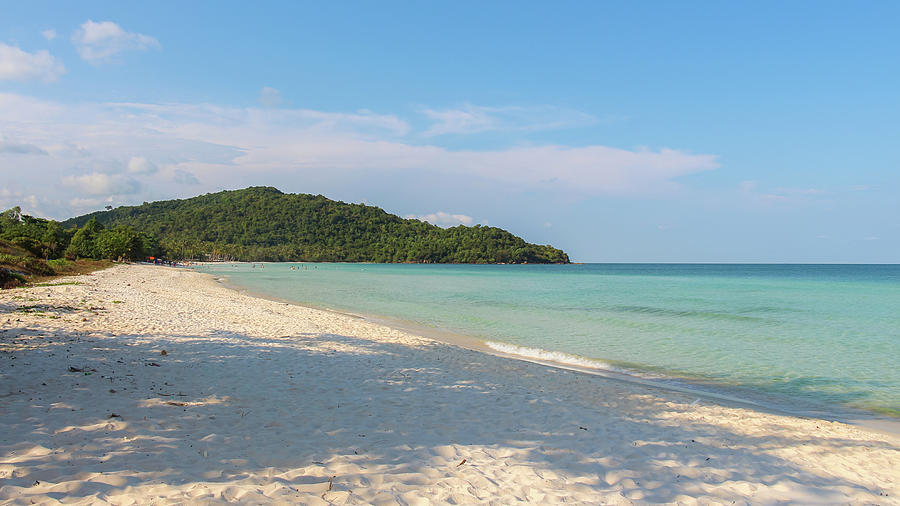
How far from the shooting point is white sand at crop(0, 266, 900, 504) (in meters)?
4.59

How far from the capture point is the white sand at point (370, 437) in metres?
4.59

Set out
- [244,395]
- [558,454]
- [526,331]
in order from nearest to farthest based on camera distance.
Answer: [558,454]
[244,395]
[526,331]

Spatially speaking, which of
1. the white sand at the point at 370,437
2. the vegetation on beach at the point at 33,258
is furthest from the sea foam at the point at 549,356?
the vegetation on beach at the point at 33,258

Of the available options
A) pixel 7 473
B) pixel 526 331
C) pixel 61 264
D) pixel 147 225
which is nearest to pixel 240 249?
pixel 147 225

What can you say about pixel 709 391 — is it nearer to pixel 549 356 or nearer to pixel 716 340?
pixel 549 356

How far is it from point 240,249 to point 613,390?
596ft

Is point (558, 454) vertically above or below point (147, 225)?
below

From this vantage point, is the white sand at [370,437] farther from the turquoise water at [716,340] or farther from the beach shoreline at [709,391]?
the turquoise water at [716,340]

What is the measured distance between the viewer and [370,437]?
240 inches

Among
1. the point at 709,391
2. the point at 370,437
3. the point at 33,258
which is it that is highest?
the point at 33,258

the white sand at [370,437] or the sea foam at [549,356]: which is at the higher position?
the white sand at [370,437]

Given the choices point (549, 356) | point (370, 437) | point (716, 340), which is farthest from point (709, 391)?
point (370, 437)

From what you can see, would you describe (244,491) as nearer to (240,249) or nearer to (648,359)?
(648,359)

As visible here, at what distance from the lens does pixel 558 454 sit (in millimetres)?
5922
